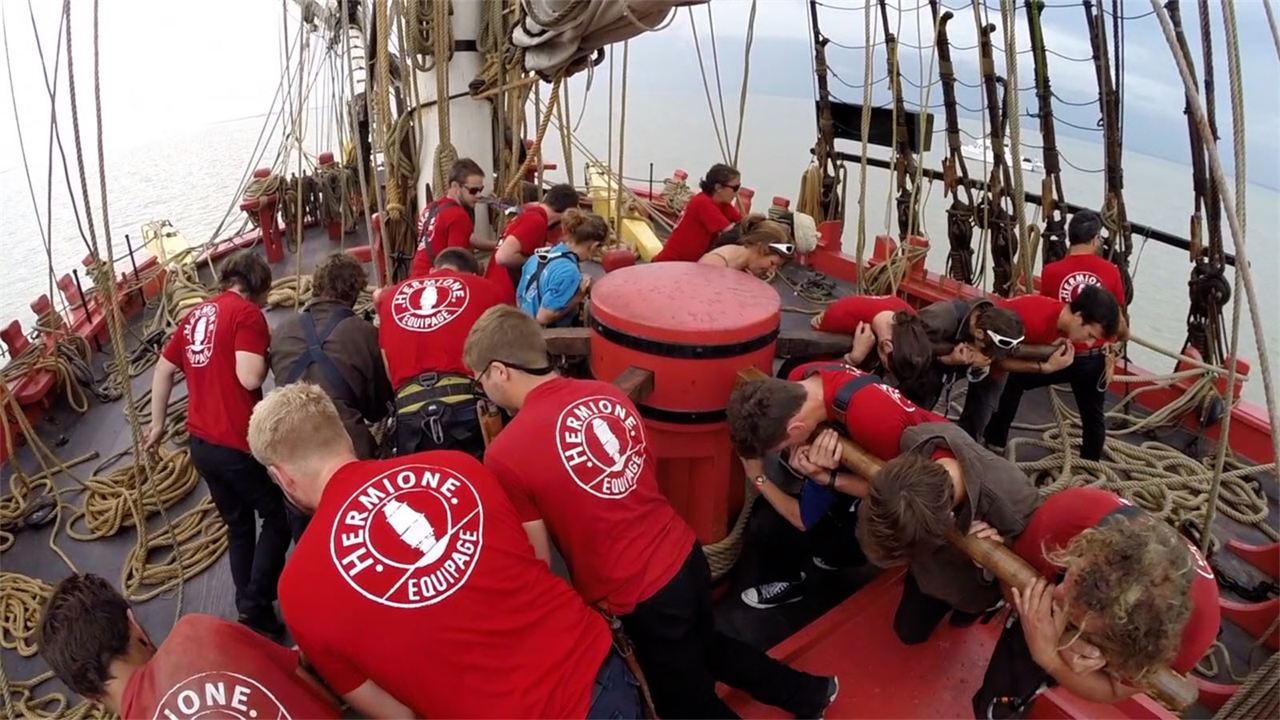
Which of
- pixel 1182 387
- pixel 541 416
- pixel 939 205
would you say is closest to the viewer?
pixel 541 416

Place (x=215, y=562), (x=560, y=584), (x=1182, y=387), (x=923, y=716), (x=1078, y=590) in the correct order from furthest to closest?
(x=1182, y=387), (x=215, y=562), (x=923, y=716), (x=560, y=584), (x=1078, y=590)

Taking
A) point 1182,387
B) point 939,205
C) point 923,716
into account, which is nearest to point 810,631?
point 923,716

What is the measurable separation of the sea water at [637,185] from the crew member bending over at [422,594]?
3302 millimetres

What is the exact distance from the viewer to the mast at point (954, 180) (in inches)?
202

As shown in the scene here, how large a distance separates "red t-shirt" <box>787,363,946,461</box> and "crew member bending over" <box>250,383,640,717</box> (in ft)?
3.04

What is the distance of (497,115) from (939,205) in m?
10.8

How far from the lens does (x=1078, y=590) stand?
1310 mm

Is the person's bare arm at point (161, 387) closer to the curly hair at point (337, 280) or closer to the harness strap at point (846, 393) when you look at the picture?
the curly hair at point (337, 280)

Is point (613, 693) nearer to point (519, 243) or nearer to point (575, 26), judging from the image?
point (519, 243)

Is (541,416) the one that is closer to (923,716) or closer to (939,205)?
(923,716)

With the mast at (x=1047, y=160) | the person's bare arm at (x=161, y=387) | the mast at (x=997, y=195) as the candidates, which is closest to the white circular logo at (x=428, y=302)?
the person's bare arm at (x=161, y=387)

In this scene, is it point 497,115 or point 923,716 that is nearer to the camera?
point 923,716

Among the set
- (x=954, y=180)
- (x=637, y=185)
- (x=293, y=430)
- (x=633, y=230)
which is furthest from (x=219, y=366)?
(x=637, y=185)

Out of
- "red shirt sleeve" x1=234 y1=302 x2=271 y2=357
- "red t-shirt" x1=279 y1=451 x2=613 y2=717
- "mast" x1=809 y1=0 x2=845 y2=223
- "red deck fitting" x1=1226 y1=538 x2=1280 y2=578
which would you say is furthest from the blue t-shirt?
"mast" x1=809 y1=0 x2=845 y2=223
